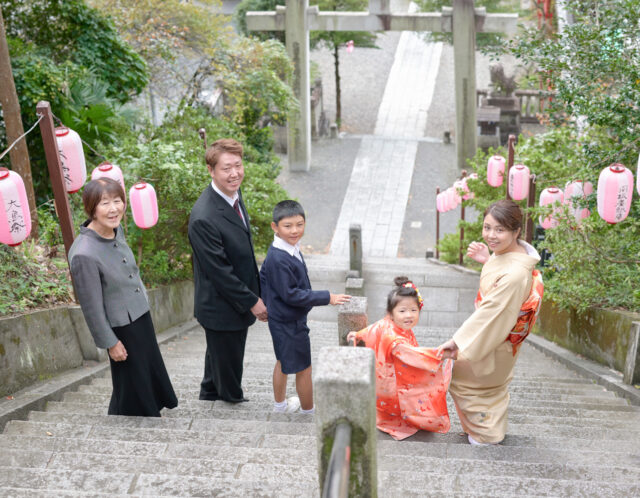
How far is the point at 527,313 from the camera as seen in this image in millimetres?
4117

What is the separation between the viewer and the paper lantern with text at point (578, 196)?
7.39 meters

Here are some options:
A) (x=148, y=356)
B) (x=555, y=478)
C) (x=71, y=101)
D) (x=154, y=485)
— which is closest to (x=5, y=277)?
(x=148, y=356)

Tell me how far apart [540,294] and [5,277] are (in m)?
3.97

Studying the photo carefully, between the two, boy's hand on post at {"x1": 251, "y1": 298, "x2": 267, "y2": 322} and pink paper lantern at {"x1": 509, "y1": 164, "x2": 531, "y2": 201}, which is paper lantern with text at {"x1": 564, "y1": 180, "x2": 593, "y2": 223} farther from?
boy's hand on post at {"x1": 251, "y1": 298, "x2": 267, "y2": 322}

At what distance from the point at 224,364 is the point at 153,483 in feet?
5.27

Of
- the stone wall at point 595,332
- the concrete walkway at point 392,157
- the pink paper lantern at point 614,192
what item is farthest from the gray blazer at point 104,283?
the concrete walkway at point 392,157

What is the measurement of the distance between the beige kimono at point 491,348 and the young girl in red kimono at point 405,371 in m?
0.14

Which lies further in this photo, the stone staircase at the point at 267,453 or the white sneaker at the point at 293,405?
the white sneaker at the point at 293,405

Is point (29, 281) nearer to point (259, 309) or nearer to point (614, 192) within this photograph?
point (259, 309)

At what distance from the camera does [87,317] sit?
4066 millimetres

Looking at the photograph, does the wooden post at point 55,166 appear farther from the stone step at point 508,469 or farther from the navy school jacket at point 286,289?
the stone step at point 508,469

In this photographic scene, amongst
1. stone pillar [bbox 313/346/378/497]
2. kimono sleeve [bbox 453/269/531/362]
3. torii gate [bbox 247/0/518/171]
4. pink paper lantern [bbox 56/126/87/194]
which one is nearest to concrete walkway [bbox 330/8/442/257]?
torii gate [bbox 247/0/518/171]

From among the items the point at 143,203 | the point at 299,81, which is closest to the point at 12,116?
the point at 143,203

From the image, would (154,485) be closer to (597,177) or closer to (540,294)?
(540,294)
